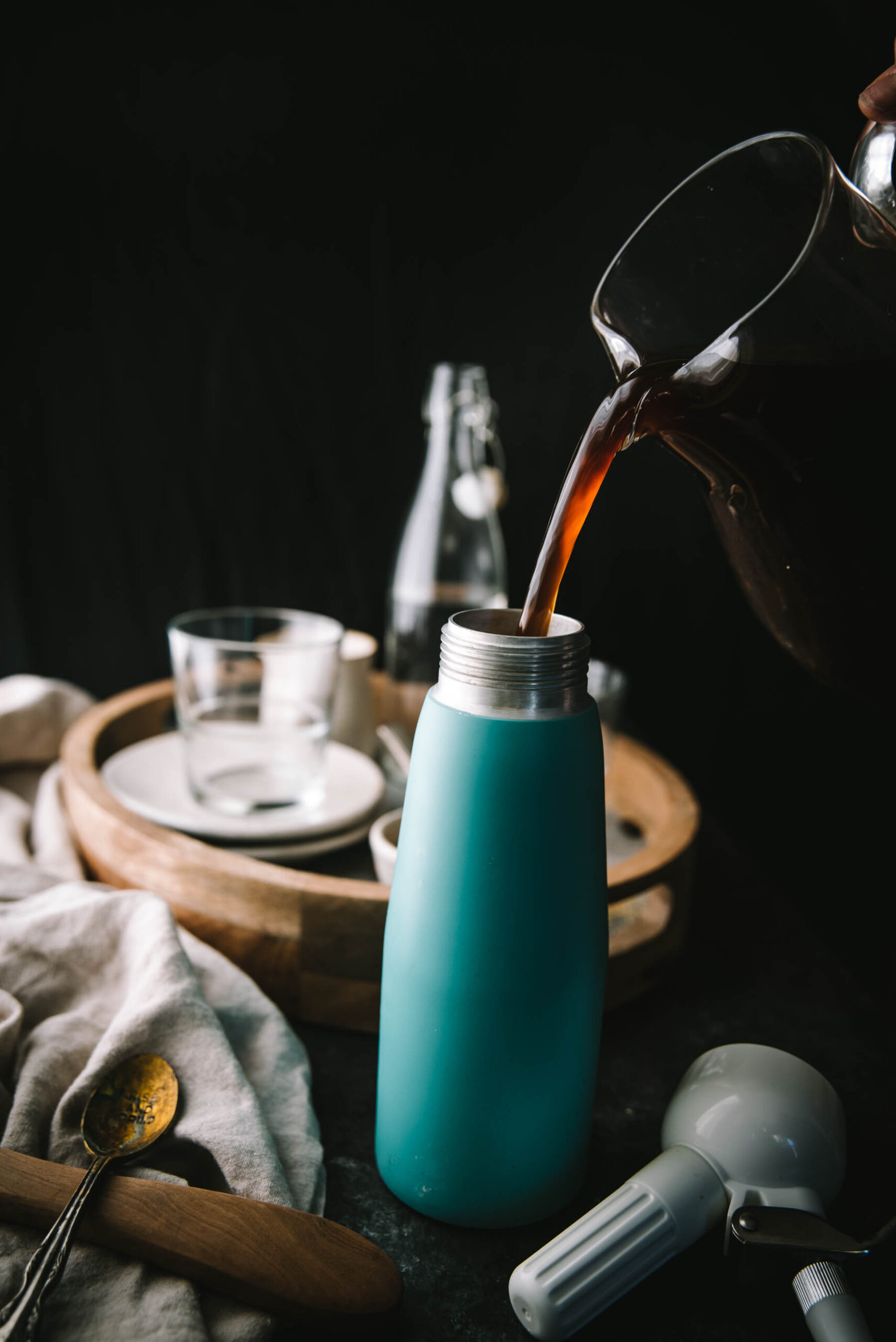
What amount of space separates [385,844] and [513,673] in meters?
0.27

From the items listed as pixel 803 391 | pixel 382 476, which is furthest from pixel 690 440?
pixel 382 476

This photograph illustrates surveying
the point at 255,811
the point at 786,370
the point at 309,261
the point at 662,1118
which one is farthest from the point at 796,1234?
the point at 309,261

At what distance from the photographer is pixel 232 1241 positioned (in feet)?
1.11

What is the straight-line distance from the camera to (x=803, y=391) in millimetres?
→ 395

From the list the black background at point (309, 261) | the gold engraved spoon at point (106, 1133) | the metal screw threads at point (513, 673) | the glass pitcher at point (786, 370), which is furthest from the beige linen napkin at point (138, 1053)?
the black background at point (309, 261)

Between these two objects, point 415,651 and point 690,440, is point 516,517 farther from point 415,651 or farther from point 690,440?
point 690,440

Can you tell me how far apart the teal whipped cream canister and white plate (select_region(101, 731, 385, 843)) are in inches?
10.9

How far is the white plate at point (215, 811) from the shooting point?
2.15 ft

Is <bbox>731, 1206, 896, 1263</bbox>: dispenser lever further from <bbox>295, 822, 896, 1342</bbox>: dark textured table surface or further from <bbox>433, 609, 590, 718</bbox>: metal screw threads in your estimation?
<bbox>433, 609, 590, 718</bbox>: metal screw threads

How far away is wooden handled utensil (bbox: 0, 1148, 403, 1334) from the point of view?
1.07 ft

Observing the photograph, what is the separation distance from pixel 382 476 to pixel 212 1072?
0.84 meters

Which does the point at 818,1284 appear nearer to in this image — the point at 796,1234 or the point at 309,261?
the point at 796,1234

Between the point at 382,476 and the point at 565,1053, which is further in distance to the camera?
the point at 382,476

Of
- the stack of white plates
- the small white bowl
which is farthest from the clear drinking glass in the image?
the small white bowl
